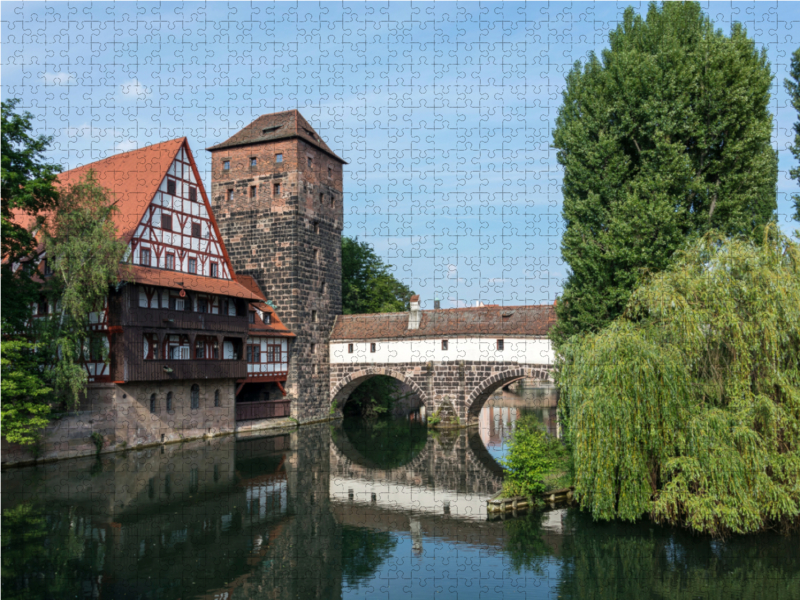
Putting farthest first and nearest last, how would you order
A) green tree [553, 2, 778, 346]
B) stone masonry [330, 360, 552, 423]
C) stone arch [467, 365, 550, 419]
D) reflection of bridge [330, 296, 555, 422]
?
1. stone masonry [330, 360, 552, 423]
2. reflection of bridge [330, 296, 555, 422]
3. stone arch [467, 365, 550, 419]
4. green tree [553, 2, 778, 346]

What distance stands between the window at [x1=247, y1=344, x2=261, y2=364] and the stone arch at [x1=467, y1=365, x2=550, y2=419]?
36.7ft

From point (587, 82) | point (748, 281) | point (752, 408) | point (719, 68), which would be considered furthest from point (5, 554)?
point (719, 68)

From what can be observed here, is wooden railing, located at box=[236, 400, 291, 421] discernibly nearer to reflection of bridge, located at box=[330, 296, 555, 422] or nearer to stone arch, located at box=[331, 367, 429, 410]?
stone arch, located at box=[331, 367, 429, 410]

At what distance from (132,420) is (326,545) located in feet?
49.6

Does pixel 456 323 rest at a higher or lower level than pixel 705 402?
higher

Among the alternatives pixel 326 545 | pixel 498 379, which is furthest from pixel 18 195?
pixel 498 379

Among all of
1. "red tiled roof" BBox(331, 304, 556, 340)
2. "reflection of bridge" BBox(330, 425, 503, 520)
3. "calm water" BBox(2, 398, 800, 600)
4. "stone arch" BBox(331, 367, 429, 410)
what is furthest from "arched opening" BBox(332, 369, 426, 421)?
"calm water" BBox(2, 398, 800, 600)

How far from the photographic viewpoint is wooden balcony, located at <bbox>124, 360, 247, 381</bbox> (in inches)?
998

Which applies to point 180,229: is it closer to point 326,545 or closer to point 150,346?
point 150,346

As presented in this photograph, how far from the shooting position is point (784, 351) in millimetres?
12977

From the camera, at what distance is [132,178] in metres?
27.7

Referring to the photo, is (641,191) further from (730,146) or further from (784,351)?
(784,351)

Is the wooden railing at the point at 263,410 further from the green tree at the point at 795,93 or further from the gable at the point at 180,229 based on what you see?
the green tree at the point at 795,93

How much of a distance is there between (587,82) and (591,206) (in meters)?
4.12
